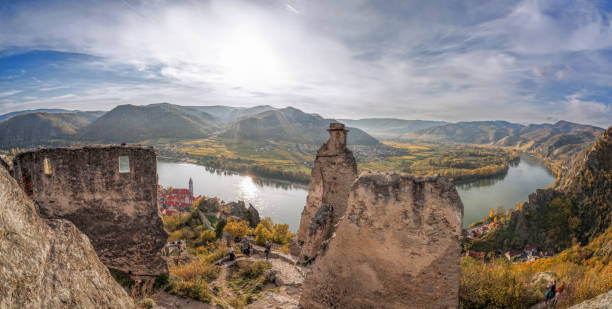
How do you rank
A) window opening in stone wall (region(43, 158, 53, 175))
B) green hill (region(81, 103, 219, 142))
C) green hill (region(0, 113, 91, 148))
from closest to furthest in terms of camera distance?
window opening in stone wall (region(43, 158, 53, 175)) → green hill (region(0, 113, 91, 148)) → green hill (region(81, 103, 219, 142))

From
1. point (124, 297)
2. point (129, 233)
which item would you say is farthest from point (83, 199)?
point (124, 297)

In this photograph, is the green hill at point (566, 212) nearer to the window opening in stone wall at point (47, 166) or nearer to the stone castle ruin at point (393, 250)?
the stone castle ruin at point (393, 250)

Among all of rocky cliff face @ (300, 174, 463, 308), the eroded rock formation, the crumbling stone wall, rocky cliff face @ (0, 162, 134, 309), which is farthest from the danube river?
rocky cliff face @ (0, 162, 134, 309)

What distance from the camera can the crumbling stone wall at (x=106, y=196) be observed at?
8711 millimetres

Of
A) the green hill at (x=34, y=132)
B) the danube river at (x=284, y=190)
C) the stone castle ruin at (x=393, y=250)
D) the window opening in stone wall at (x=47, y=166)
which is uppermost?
the green hill at (x=34, y=132)

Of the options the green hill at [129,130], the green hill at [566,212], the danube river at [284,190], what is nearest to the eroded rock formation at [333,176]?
the danube river at [284,190]

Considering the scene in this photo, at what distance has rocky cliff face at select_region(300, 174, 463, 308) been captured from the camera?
6113 millimetres

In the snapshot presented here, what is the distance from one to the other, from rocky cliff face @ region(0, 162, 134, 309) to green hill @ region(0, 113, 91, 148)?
18615cm

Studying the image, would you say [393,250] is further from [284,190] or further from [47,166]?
→ [284,190]

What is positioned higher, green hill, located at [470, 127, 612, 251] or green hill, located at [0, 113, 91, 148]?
green hill, located at [0, 113, 91, 148]

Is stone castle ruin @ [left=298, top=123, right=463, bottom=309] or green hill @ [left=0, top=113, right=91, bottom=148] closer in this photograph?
stone castle ruin @ [left=298, top=123, right=463, bottom=309]

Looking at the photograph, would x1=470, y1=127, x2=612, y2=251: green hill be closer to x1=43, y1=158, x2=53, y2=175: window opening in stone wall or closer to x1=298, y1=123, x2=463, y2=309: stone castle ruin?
x1=298, y1=123, x2=463, y2=309: stone castle ruin

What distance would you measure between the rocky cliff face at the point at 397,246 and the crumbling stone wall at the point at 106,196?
6.78 meters

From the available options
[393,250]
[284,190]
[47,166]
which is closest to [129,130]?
[284,190]
